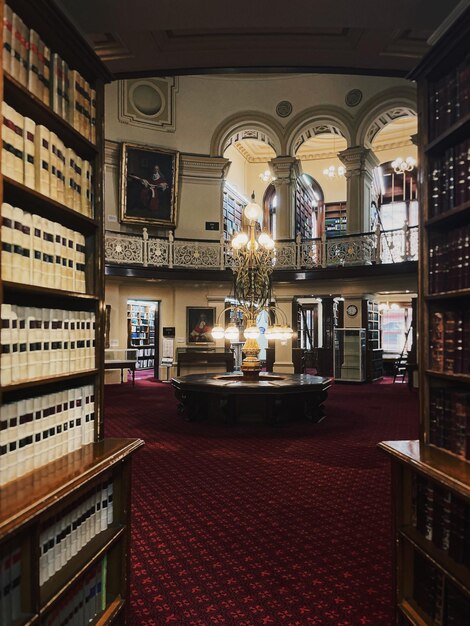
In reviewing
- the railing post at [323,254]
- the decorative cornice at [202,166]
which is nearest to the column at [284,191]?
the railing post at [323,254]

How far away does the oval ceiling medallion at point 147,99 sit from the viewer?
14.3 m

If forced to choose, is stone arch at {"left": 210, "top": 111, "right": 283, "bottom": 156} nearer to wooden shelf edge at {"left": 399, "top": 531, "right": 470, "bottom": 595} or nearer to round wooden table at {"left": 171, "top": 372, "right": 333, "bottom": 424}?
round wooden table at {"left": 171, "top": 372, "right": 333, "bottom": 424}

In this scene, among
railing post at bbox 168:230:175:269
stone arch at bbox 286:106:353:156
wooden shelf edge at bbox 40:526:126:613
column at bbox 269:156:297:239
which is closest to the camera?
wooden shelf edge at bbox 40:526:126:613

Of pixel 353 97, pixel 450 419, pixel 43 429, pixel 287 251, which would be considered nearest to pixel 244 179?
pixel 353 97

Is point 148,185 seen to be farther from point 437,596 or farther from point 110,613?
point 437,596

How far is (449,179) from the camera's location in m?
2.50

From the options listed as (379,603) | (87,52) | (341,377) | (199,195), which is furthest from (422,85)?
(199,195)

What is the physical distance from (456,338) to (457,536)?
2.90 ft

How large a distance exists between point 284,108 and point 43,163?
14003 mm

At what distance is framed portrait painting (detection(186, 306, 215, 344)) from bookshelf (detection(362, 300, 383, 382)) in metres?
4.35

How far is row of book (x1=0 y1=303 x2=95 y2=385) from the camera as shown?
1948 mm

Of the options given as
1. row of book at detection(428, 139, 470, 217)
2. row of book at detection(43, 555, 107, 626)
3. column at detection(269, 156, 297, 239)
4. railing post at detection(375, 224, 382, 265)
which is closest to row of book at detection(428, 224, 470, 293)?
row of book at detection(428, 139, 470, 217)

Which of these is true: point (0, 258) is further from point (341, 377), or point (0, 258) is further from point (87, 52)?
point (341, 377)

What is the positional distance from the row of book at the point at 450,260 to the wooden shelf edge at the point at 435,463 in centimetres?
80
